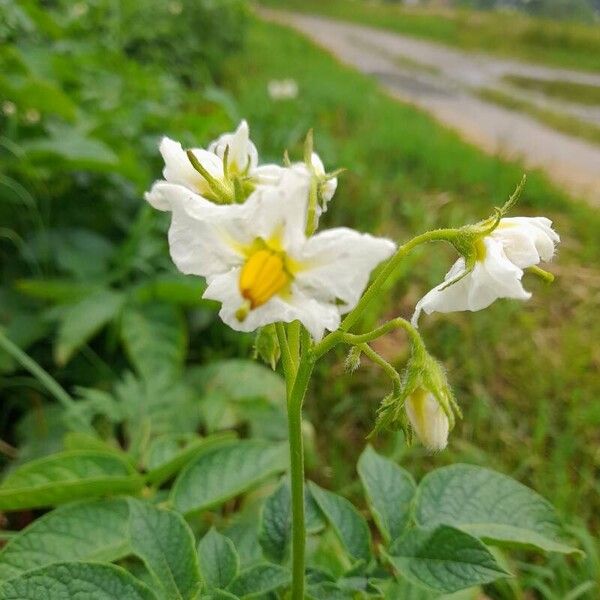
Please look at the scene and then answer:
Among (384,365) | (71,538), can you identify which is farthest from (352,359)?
(71,538)

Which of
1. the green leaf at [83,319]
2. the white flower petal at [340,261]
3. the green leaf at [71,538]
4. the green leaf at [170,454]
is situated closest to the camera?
the white flower petal at [340,261]

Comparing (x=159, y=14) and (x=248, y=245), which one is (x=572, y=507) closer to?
(x=248, y=245)

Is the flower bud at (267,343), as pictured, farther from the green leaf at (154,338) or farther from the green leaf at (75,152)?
the green leaf at (75,152)

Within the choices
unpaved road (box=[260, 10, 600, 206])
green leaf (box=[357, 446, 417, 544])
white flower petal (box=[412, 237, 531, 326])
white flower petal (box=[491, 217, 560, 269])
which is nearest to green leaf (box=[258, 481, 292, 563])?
green leaf (box=[357, 446, 417, 544])

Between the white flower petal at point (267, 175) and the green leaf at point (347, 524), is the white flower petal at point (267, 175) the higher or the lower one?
the higher one

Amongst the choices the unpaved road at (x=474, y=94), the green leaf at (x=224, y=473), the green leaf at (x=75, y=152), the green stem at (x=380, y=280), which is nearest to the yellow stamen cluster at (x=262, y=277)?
the green stem at (x=380, y=280)

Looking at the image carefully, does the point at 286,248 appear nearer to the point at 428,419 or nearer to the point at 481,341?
the point at 428,419
